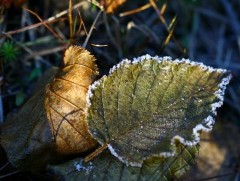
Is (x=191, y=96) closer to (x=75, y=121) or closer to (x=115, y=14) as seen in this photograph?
(x=75, y=121)

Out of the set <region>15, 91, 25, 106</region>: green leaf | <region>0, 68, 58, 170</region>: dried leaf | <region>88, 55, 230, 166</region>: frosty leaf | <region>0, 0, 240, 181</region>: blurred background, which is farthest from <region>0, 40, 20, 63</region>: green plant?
<region>88, 55, 230, 166</region>: frosty leaf

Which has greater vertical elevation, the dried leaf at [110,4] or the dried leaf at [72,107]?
the dried leaf at [110,4]

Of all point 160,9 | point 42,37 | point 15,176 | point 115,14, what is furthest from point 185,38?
point 15,176

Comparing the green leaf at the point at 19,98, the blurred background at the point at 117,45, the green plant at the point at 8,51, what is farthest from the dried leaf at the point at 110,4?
the green leaf at the point at 19,98

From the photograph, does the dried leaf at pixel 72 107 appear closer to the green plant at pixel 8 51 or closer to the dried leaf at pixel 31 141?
the dried leaf at pixel 31 141

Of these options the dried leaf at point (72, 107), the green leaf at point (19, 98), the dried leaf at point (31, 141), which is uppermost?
the dried leaf at point (72, 107)

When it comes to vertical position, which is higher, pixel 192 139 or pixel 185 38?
pixel 185 38

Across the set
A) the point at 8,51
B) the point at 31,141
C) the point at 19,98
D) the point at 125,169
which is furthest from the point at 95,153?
the point at 8,51

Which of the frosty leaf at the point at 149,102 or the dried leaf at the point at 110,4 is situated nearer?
the frosty leaf at the point at 149,102
